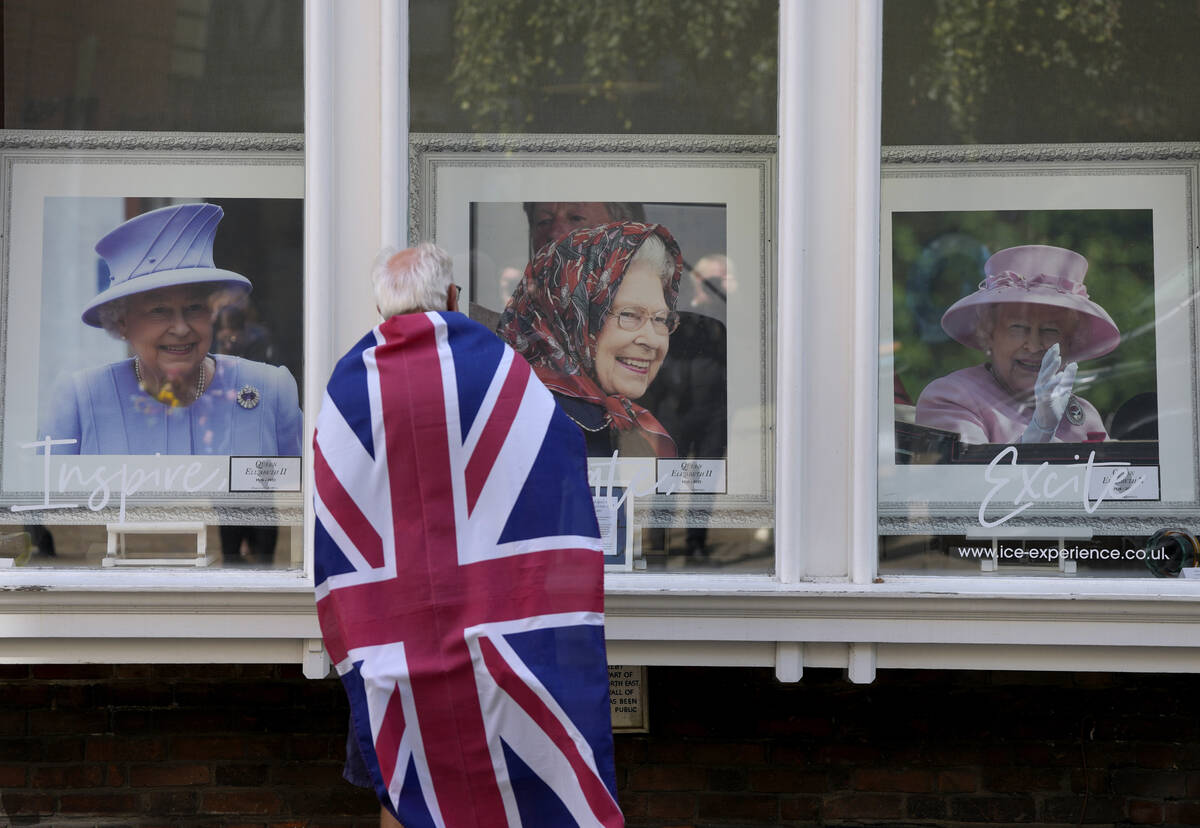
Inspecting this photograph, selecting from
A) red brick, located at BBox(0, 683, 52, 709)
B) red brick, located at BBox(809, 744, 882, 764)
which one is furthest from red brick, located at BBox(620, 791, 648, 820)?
red brick, located at BBox(0, 683, 52, 709)

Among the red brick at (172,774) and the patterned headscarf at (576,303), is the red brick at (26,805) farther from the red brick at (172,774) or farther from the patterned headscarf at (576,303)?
the patterned headscarf at (576,303)

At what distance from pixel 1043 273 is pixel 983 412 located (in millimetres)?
493

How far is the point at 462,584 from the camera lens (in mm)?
2719

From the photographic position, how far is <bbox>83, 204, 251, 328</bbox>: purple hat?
3.74m

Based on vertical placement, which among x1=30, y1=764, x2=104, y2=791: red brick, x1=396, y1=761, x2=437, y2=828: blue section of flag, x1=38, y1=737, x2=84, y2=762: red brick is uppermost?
Result: x1=396, y1=761, x2=437, y2=828: blue section of flag

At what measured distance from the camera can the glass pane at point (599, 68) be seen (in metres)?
3.64

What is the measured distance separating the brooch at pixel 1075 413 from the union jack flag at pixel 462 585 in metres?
1.77

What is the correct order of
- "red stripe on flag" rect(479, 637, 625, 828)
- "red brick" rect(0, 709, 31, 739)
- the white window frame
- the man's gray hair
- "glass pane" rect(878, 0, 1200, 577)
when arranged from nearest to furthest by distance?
"red stripe on flag" rect(479, 637, 625, 828)
the man's gray hair
the white window frame
"glass pane" rect(878, 0, 1200, 577)
"red brick" rect(0, 709, 31, 739)

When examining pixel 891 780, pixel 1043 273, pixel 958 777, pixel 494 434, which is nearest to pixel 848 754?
pixel 891 780

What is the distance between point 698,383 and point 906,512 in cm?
76

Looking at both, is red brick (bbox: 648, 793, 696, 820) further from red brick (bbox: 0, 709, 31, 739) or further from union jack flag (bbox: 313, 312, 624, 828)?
red brick (bbox: 0, 709, 31, 739)

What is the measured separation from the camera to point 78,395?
12.2 ft

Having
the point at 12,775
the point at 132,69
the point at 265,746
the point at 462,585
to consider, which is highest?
the point at 132,69

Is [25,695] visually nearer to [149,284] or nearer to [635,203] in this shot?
[149,284]
